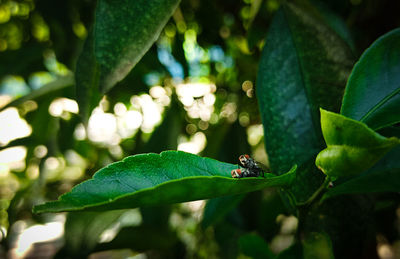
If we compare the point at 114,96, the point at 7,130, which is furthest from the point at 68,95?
the point at 7,130

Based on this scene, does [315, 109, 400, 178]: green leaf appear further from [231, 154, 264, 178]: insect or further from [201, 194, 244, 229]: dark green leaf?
[201, 194, 244, 229]: dark green leaf

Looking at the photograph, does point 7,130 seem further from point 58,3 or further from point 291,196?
point 291,196

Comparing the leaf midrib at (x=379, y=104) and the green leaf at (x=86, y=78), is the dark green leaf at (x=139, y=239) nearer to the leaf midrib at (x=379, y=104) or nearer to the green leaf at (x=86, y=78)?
the green leaf at (x=86, y=78)

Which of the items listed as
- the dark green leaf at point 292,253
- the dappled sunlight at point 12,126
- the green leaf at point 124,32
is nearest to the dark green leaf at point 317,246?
the dark green leaf at point 292,253

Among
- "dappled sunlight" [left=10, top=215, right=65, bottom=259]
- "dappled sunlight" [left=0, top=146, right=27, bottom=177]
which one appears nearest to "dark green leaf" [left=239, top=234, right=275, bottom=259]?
"dappled sunlight" [left=0, top=146, right=27, bottom=177]

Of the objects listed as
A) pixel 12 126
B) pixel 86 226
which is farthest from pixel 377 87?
pixel 12 126

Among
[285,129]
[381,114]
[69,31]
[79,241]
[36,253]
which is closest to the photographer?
[381,114]
